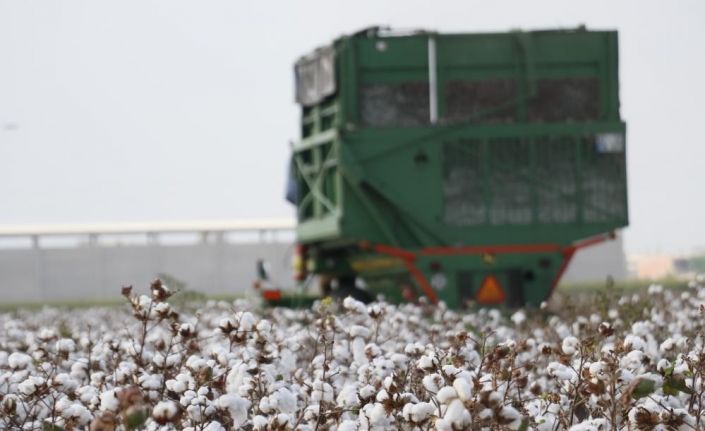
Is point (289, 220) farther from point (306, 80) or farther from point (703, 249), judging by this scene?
point (703, 249)

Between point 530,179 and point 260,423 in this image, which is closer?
point 260,423

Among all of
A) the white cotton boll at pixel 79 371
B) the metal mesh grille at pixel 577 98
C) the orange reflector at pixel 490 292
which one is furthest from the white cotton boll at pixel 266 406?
the metal mesh grille at pixel 577 98

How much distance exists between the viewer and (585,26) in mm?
19703

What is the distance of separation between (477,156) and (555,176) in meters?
0.90

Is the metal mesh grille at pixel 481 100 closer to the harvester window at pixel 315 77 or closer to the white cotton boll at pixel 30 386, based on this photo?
the harvester window at pixel 315 77

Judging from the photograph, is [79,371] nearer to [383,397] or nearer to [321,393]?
[321,393]

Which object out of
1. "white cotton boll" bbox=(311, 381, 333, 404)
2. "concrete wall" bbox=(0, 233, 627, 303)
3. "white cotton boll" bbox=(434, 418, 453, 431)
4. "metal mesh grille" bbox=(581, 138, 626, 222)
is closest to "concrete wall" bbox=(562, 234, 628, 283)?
"concrete wall" bbox=(0, 233, 627, 303)

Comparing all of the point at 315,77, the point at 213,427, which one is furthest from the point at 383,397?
the point at 315,77

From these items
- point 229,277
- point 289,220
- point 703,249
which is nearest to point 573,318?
point 229,277

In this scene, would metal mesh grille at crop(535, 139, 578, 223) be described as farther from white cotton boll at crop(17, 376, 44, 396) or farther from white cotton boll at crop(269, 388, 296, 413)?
white cotton boll at crop(269, 388, 296, 413)

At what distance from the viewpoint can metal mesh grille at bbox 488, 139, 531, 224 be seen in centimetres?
1917

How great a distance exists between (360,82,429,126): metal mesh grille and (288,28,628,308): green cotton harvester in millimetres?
11

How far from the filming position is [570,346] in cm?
773

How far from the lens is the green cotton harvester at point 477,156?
63.0 feet
